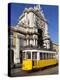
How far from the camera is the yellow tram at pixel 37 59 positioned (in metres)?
1.80

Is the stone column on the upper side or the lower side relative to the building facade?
lower

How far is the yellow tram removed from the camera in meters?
1.80

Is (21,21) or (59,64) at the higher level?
(21,21)

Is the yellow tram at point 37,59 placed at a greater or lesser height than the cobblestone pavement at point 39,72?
greater

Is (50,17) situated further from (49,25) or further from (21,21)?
(21,21)

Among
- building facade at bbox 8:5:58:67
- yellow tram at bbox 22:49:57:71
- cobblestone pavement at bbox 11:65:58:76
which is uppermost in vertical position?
building facade at bbox 8:5:58:67

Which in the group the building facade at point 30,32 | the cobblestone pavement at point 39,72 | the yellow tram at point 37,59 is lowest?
the cobblestone pavement at point 39,72

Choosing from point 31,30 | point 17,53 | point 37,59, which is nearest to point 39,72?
point 37,59

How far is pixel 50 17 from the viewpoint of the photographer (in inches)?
74.1

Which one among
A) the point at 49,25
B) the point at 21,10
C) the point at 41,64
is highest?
the point at 21,10

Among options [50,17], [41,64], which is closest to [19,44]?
[41,64]

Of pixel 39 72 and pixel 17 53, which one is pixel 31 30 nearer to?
pixel 17 53

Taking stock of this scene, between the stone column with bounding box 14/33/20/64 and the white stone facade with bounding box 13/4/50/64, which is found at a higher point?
the white stone facade with bounding box 13/4/50/64

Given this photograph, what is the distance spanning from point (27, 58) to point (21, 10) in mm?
417
